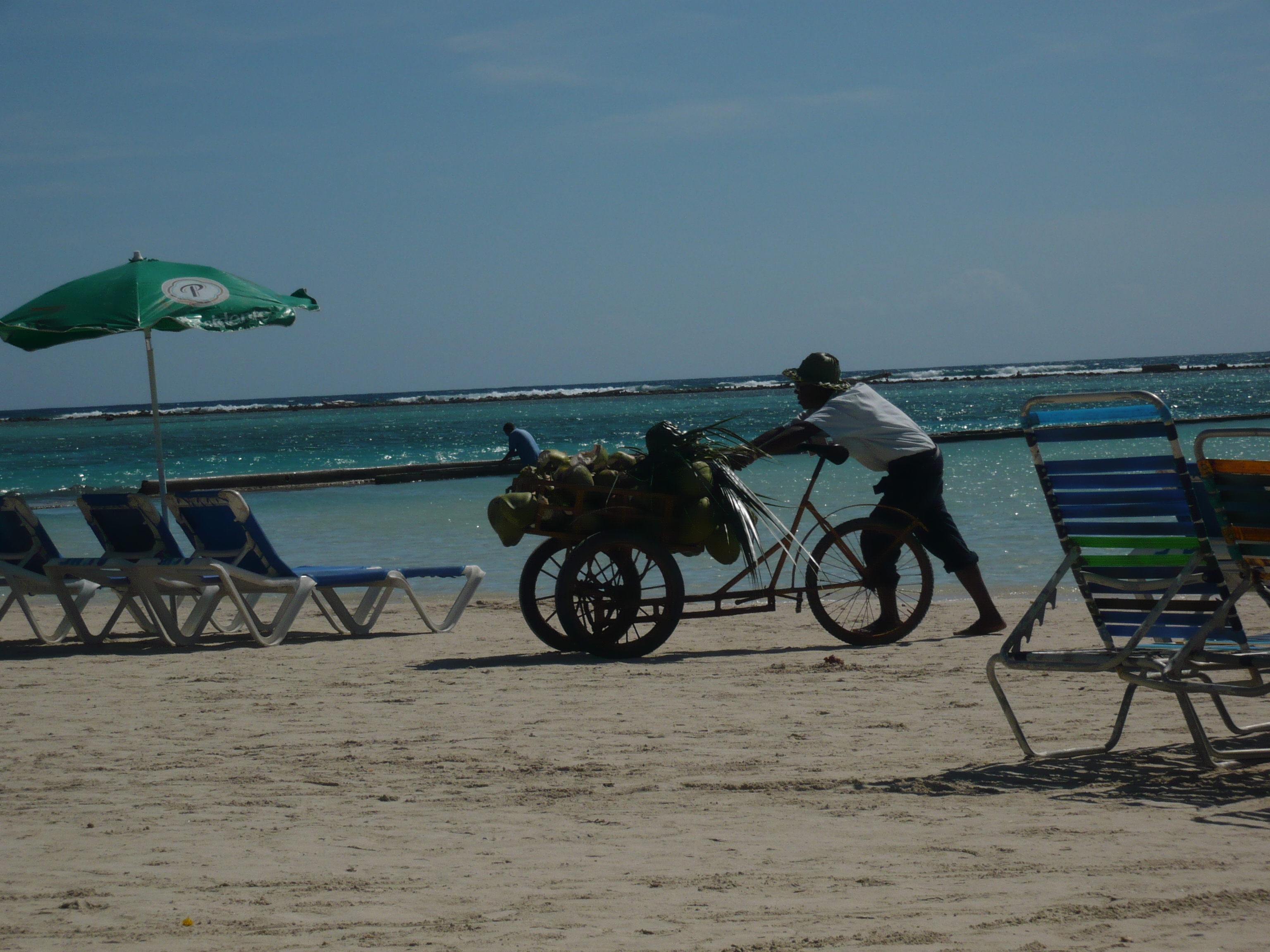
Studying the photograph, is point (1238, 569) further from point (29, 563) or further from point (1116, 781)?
point (29, 563)

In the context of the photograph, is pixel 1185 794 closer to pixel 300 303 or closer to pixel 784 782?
pixel 784 782

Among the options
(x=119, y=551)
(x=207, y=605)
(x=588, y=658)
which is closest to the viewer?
(x=588, y=658)

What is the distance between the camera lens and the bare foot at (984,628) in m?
7.22

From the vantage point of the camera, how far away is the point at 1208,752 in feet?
13.3

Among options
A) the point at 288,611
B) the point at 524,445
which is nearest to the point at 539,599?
the point at 288,611

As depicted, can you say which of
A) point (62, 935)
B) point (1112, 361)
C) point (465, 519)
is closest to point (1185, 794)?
point (62, 935)

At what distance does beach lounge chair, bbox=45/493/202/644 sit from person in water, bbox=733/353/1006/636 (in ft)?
11.2

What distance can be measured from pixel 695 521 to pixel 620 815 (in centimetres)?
292

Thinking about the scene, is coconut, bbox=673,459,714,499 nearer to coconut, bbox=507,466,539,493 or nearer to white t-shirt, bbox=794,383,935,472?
white t-shirt, bbox=794,383,935,472

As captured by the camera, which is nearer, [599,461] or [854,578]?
[599,461]

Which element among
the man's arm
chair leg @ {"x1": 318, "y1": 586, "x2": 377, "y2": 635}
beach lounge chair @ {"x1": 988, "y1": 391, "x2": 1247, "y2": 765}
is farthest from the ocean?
beach lounge chair @ {"x1": 988, "y1": 391, "x2": 1247, "y2": 765}

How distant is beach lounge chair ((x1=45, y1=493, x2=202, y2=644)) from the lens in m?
7.74

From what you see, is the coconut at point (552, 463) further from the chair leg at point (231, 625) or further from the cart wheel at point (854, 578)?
the chair leg at point (231, 625)

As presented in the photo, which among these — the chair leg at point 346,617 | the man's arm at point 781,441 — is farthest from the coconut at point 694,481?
the chair leg at point 346,617
